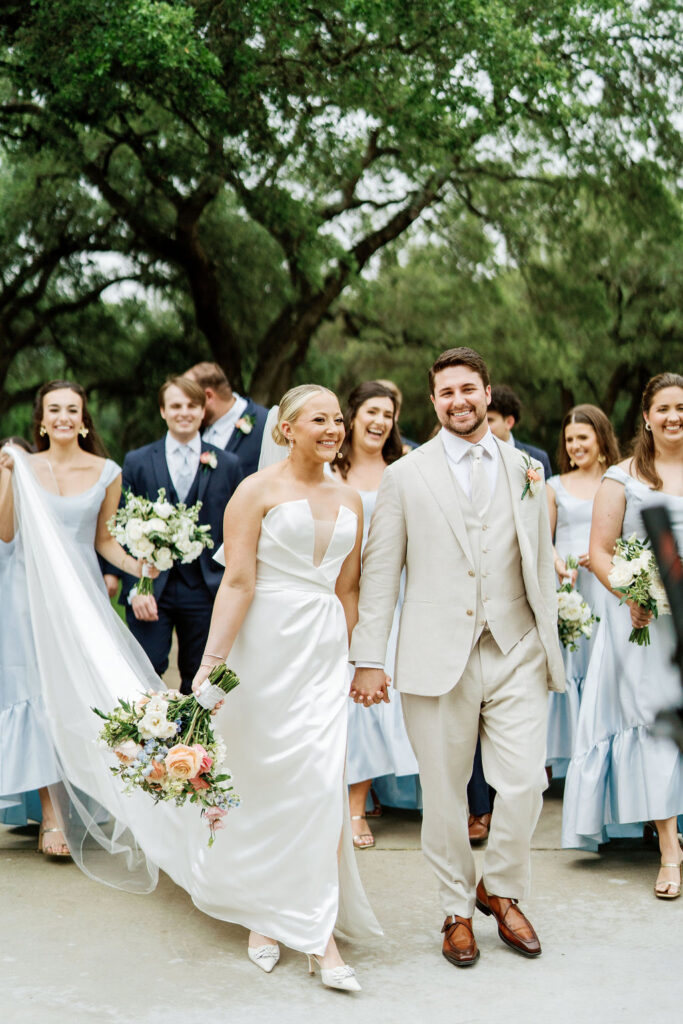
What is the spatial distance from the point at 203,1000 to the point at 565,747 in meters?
3.39

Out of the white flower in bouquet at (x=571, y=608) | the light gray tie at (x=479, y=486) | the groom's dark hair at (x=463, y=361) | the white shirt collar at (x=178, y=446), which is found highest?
the groom's dark hair at (x=463, y=361)

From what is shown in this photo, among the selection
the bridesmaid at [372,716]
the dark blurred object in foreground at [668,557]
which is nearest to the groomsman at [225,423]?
the bridesmaid at [372,716]

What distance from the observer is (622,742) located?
5.88m

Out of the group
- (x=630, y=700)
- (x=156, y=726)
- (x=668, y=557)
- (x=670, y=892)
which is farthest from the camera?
(x=630, y=700)

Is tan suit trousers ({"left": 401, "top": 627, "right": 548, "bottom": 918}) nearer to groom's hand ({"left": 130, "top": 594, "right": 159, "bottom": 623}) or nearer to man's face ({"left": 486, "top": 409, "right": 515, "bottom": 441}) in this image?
groom's hand ({"left": 130, "top": 594, "right": 159, "bottom": 623})

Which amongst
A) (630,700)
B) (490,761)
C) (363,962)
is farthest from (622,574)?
(363,962)

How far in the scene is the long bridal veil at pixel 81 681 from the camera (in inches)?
221

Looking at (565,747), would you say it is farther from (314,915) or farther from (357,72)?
(357,72)

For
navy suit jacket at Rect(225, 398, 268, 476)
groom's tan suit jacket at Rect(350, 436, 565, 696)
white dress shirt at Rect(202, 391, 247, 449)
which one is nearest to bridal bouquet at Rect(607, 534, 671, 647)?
groom's tan suit jacket at Rect(350, 436, 565, 696)

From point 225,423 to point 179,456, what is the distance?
0.43 meters

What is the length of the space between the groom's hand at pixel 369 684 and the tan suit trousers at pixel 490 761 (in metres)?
0.17

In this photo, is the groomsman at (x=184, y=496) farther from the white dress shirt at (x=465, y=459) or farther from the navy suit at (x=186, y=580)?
the white dress shirt at (x=465, y=459)

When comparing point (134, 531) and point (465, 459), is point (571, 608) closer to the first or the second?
point (465, 459)

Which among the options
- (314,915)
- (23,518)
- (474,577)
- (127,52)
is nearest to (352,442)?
(23,518)
